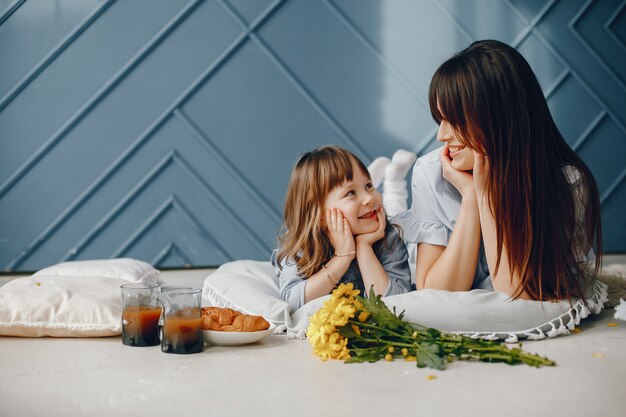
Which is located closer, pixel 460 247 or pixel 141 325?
pixel 141 325

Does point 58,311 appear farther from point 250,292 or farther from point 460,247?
point 460,247

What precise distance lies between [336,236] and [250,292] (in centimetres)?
29

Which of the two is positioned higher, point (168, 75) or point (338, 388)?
point (168, 75)

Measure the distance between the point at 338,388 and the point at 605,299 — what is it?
1021 mm

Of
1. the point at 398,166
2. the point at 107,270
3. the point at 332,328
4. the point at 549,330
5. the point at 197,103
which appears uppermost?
the point at 197,103

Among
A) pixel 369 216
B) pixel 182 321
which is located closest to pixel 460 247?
pixel 369 216

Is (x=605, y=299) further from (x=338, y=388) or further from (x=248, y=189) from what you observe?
(x=248, y=189)

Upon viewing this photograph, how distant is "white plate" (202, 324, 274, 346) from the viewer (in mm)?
1647

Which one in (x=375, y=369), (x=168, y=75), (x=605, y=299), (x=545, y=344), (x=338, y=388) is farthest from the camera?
(x=168, y=75)

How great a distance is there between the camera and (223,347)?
5.50 feet

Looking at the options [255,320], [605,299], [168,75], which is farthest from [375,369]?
[168,75]

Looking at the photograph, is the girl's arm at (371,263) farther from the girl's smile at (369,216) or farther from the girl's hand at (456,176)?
the girl's hand at (456,176)

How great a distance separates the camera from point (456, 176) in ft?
6.17

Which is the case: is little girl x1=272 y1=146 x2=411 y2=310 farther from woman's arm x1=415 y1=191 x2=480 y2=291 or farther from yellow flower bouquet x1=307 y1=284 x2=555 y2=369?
yellow flower bouquet x1=307 y1=284 x2=555 y2=369
